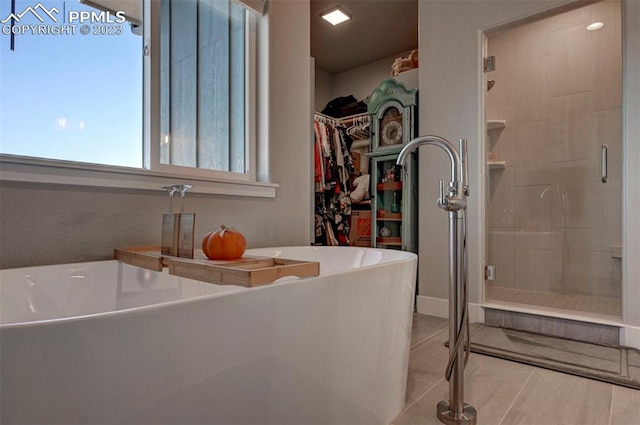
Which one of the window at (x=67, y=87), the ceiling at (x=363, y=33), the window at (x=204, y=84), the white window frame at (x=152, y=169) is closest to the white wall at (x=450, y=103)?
the ceiling at (x=363, y=33)

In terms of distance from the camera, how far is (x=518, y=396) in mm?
1543

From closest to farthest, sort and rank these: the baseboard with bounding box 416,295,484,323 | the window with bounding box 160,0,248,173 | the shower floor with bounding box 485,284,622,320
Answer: the window with bounding box 160,0,248,173 → the shower floor with bounding box 485,284,622,320 → the baseboard with bounding box 416,295,484,323

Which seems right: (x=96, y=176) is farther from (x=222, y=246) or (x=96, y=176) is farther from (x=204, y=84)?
(x=204, y=84)

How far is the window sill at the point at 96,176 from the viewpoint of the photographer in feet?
4.12

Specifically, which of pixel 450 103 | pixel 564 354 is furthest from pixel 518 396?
pixel 450 103

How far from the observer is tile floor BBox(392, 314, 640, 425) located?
1.37 m

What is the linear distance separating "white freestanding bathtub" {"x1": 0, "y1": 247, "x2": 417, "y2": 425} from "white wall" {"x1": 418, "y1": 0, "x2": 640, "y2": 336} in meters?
1.53

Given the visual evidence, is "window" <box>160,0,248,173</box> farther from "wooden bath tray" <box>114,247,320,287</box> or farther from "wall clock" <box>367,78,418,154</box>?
"wall clock" <box>367,78,418,154</box>

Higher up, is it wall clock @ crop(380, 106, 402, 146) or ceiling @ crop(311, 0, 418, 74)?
ceiling @ crop(311, 0, 418, 74)

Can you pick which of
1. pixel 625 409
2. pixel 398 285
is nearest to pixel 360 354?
pixel 398 285

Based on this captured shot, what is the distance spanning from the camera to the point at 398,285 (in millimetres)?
1271

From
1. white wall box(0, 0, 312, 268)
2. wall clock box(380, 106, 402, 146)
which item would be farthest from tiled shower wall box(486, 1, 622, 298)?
white wall box(0, 0, 312, 268)

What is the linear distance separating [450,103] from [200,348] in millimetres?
2659

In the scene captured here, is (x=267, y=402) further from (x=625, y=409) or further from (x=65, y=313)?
(x=625, y=409)
